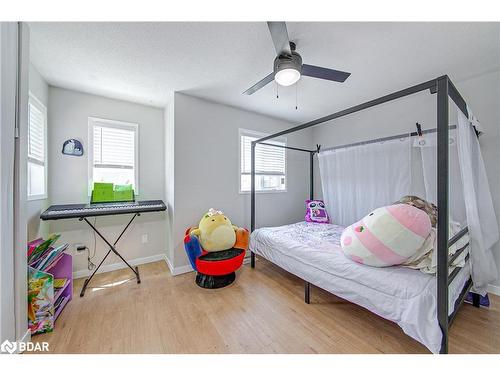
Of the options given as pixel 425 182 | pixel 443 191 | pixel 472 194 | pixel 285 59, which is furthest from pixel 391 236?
pixel 285 59

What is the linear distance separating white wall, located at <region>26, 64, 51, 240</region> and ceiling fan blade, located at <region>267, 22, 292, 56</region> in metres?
2.35

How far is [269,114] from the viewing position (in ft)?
10.9

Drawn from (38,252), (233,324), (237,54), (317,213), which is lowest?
(233,324)

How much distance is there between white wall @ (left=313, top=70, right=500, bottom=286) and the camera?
2035 millimetres

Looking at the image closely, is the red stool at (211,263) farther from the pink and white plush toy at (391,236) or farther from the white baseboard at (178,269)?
the pink and white plush toy at (391,236)

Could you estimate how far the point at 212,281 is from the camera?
2182 mm

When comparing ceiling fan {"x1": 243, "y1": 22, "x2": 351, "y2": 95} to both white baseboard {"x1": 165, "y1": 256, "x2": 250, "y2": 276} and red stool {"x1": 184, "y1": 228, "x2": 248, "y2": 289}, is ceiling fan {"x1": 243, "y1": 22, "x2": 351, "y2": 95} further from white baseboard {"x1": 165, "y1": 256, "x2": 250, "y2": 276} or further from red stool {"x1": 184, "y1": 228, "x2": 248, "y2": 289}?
white baseboard {"x1": 165, "y1": 256, "x2": 250, "y2": 276}

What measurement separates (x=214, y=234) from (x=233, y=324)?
913 millimetres

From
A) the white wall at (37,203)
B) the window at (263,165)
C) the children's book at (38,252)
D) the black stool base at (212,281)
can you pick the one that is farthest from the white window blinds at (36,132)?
the window at (263,165)

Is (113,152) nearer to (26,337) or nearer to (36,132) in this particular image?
(36,132)

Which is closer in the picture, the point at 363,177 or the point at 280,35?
the point at 280,35

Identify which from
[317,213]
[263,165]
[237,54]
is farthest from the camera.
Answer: [263,165]

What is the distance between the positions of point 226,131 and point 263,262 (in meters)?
2.12
